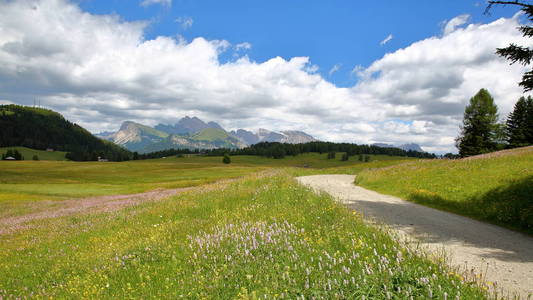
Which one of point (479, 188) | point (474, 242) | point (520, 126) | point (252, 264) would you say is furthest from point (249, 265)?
point (520, 126)

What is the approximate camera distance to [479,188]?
16703 millimetres

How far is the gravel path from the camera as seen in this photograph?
6441 mm

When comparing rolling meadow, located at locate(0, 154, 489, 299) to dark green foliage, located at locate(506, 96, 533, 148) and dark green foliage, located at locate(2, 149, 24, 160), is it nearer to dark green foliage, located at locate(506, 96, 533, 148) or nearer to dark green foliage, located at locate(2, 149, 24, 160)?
dark green foliage, located at locate(506, 96, 533, 148)

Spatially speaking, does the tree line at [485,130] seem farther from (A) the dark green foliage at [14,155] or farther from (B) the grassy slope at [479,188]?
(A) the dark green foliage at [14,155]

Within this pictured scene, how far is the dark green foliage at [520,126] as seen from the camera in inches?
2256

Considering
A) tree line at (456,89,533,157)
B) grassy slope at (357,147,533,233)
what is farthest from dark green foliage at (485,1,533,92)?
tree line at (456,89,533,157)

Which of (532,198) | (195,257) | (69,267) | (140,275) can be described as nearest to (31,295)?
(69,267)

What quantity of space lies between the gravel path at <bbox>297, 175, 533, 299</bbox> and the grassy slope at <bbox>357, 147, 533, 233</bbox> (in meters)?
1.37

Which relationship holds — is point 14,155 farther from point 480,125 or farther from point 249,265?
point 480,125

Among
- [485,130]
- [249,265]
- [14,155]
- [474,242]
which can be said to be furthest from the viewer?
[14,155]

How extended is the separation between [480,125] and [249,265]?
7263cm

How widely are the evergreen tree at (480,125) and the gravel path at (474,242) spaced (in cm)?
5813

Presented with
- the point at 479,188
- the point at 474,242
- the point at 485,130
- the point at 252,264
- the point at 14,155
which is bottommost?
the point at 14,155

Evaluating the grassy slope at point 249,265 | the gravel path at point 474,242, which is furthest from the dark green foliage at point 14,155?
the gravel path at point 474,242
